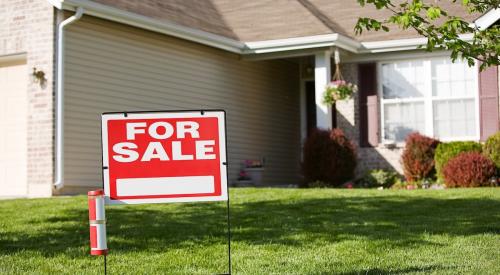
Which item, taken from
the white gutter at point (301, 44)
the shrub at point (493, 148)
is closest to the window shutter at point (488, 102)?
the shrub at point (493, 148)

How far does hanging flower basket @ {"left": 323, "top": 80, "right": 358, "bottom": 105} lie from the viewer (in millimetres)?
16141

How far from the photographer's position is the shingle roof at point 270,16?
1659cm

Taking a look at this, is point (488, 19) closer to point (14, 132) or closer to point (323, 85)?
point (323, 85)

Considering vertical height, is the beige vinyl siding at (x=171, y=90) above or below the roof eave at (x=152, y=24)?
below

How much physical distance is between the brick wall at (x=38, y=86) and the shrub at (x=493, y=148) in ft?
26.3

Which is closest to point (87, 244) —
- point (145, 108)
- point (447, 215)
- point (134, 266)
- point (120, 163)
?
point (134, 266)

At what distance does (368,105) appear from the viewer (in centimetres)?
1730

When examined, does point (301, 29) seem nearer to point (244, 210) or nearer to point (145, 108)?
point (145, 108)

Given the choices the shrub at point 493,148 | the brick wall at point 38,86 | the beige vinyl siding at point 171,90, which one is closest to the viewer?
the brick wall at point 38,86

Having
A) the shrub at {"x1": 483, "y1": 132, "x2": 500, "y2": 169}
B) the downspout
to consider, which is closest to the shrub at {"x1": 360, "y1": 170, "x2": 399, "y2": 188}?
the shrub at {"x1": 483, "y1": 132, "x2": 500, "y2": 169}

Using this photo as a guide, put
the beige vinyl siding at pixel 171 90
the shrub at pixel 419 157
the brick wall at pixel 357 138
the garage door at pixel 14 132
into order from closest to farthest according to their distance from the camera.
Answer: the beige vinyl siding at pixel 171 90
the garage door at pixel 14 132
the shrub at pixel 419 157
the brick wall at pixel 357 138

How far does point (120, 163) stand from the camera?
18.6ft

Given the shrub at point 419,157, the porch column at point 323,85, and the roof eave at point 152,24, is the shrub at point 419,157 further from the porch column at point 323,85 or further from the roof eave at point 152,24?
the roof eave at point 152,24

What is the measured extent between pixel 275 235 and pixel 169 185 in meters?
2.96
